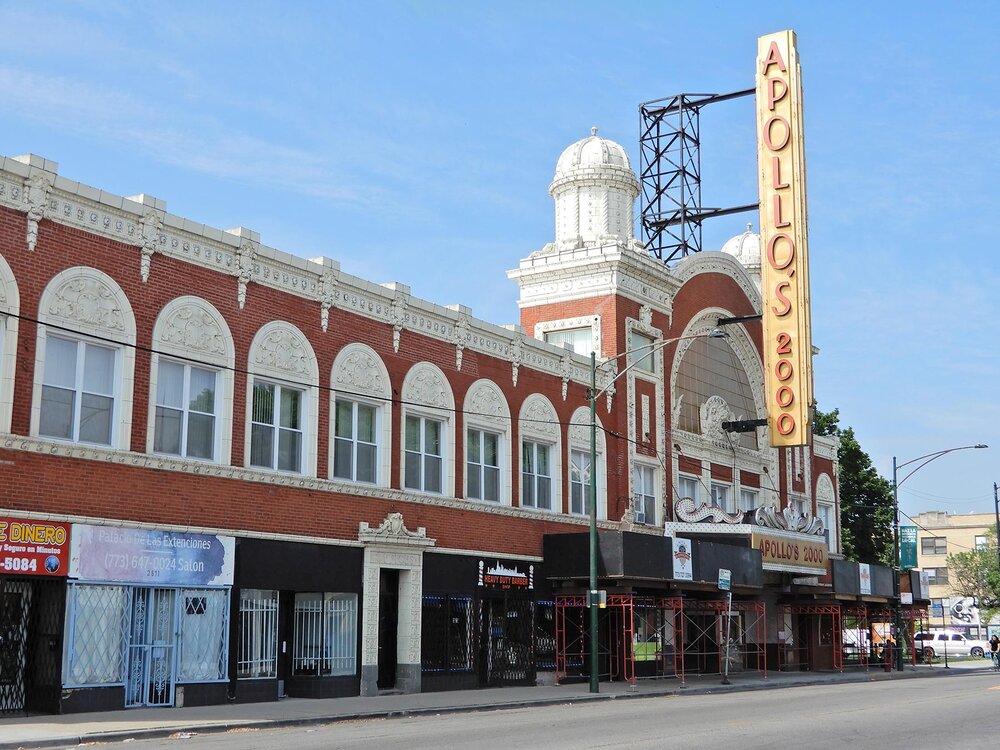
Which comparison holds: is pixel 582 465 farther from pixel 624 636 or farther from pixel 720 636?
pixel 720 636

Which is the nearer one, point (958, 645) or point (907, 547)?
point (907, 547)

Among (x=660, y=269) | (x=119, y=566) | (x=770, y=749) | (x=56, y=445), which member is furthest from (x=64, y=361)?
(x=660, y=269)

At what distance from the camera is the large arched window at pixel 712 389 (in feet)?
143

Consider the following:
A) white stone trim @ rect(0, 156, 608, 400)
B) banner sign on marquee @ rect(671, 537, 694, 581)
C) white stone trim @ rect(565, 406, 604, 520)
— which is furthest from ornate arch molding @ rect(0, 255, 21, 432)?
banner sign on marquee @ rect(671, 537, 694, 581)

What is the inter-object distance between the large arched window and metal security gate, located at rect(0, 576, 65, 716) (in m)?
25.4

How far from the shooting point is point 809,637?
51.9 m

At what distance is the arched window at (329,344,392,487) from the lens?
28.7 meters

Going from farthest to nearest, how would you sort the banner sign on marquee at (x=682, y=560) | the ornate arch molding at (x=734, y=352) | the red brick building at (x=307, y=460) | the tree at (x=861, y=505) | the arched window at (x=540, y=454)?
the tree at (x=861, y=505) → the ornate arch molding at (x=734, y=352) → the banner sign on marquee at (x=682, y=560) → the arched window at (x=540, y=454) → the red brick building at (x=307, y=460)

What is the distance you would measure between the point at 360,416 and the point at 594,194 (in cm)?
1694

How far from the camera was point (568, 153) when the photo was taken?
4441 centimetres

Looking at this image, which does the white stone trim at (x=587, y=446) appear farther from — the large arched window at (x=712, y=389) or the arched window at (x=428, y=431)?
the arched window at (x=428, y=431)

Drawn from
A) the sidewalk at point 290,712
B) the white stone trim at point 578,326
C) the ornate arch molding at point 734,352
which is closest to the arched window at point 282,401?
the sidewalk at point 290,712

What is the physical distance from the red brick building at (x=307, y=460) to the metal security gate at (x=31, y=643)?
0.18 feet

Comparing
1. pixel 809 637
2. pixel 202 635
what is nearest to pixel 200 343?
pixel 202 635
